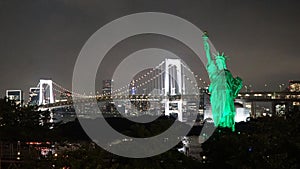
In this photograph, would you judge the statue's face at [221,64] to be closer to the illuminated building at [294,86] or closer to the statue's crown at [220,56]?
the statue's crown at [220,56]

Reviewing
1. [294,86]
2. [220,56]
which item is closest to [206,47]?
[220,56]

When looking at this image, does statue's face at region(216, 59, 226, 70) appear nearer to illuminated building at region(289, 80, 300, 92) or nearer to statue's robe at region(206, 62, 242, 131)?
statue's robe at region(206, 62, 242, 131)

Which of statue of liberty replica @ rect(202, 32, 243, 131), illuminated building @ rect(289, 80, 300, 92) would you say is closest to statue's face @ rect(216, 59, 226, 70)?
statue of liberty replica @ rect(202, 32, 243, 131)

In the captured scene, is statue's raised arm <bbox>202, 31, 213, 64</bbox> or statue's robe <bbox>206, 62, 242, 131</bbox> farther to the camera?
statue's raised arm <bbox>202, 31, 213, 64</bbox>

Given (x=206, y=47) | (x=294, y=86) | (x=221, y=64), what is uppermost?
(x=206, y=47)

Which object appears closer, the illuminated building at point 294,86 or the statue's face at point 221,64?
the statue's face at point 221,64

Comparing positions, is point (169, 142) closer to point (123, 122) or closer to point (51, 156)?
point (51, 156)

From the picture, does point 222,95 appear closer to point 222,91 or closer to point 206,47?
point 222,91

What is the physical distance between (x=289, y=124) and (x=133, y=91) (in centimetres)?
4795

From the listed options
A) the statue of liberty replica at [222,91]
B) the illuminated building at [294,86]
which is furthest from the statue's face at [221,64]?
the illuminated building at [294,86]

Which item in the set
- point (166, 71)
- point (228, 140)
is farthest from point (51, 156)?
point (166, 71)

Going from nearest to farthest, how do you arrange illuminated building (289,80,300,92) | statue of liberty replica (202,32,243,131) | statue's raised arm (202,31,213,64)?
statue of liberty replica (202,32,243,131)
statue's raised arm (202,31,213,64)
illuminated building (289,80,300,92)

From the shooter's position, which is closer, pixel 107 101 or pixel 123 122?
pixel 123 122

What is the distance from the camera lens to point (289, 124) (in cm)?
1027
